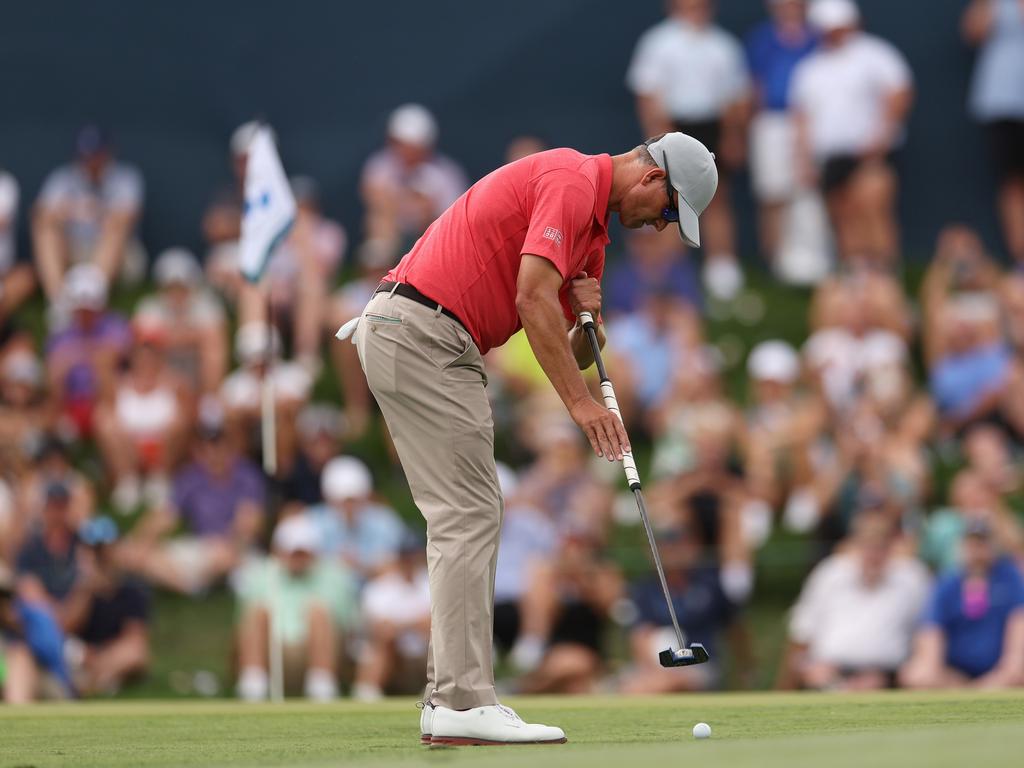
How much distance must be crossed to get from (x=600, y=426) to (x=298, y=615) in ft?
18.8

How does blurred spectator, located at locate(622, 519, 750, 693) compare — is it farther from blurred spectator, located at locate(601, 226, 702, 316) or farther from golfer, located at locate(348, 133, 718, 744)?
golfer, located at locate(348, 133, 718, 744)

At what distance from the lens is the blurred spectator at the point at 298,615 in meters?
11.0

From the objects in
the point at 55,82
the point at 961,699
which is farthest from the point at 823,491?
the point at 55,82

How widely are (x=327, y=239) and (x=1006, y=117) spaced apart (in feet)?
18.6

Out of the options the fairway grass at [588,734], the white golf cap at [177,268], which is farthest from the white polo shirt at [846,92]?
the fairway grass at [588,734]

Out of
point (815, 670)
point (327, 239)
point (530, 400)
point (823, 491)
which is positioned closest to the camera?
point (815, 670)

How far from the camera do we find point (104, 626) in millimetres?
11453

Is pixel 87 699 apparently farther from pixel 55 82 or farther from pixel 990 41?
pixel 990 41

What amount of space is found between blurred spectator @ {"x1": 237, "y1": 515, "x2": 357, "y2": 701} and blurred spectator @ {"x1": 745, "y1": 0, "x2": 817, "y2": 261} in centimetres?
552

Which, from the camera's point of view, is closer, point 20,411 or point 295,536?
point 295,536

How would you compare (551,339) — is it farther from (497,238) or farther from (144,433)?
(144,433)

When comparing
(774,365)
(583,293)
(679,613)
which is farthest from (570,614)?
(583,293)

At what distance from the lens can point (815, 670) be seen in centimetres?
1051

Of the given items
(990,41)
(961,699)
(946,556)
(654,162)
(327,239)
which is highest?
(990,41)
